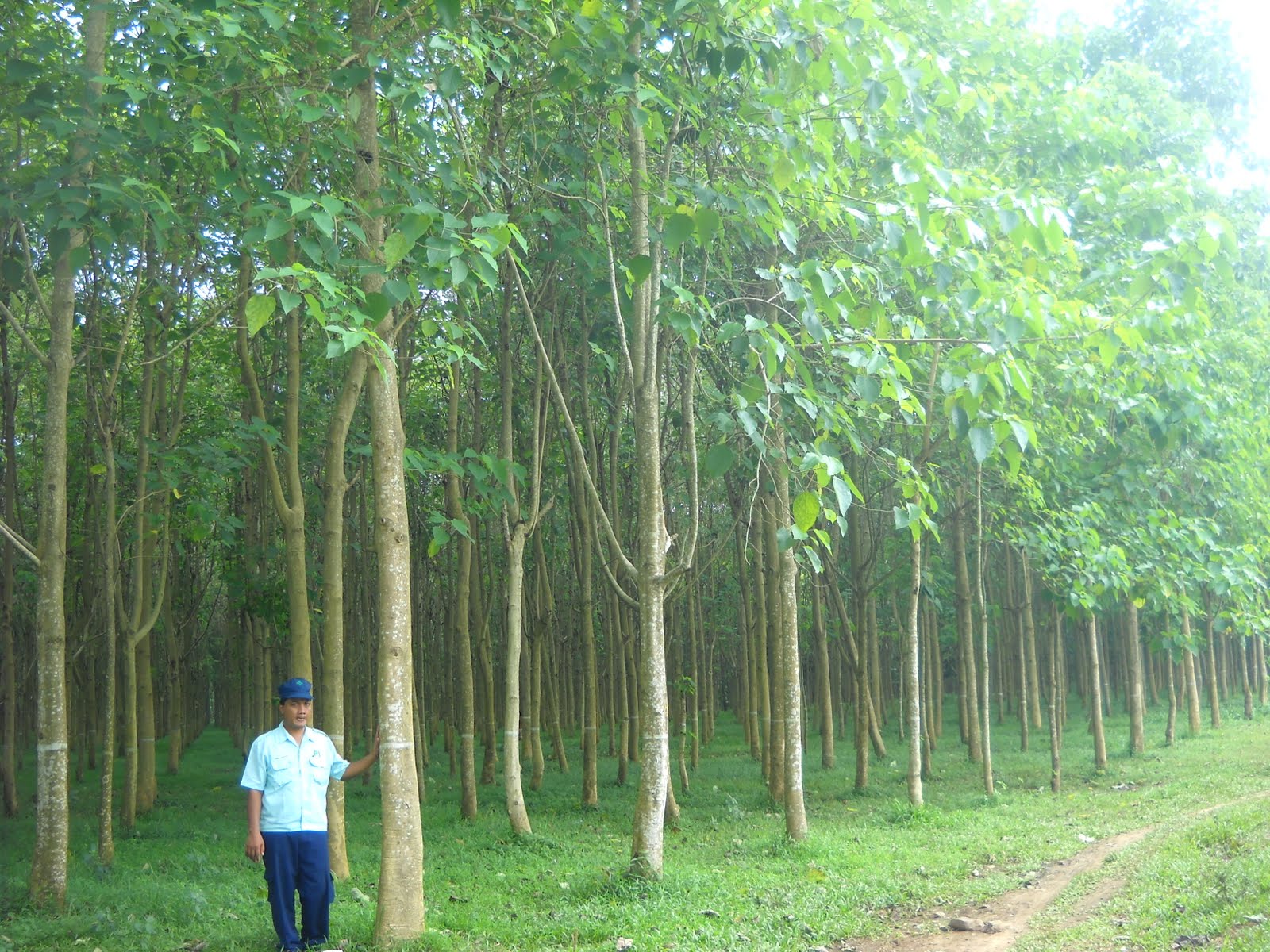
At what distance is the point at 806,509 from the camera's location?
5.78 m

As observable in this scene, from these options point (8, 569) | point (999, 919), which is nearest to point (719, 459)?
point (999, 919)

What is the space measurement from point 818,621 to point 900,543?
168 inches

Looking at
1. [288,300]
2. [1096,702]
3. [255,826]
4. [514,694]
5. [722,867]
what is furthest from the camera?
[1096,702]

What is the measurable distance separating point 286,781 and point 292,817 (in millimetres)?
224

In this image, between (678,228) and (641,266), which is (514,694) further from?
(678,228)

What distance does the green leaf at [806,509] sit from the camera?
577cm

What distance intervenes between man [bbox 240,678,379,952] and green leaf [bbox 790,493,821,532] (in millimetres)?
3386

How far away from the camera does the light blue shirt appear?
6.89 metres

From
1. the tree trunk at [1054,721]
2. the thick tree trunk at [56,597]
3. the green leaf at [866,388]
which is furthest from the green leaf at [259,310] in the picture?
the tree trunk at [1054,721]

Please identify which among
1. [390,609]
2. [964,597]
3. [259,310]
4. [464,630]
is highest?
[259,310]

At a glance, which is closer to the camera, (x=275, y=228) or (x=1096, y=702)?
(x=275, y=228)

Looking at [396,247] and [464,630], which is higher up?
[396,247]

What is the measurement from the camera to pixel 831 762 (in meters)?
20.2

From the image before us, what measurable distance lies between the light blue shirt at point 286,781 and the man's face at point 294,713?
0.16 feet
